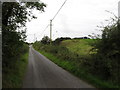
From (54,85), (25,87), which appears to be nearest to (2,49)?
(25,87)

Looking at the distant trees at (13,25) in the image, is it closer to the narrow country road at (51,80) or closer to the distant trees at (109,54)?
the narrow country road at (51,80)

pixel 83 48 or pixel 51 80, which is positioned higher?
pixel 83 48

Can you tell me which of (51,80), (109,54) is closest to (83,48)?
(109,54)

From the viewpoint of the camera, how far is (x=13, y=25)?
11.6m

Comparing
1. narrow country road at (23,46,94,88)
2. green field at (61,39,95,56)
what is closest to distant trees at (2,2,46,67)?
narrow country road at (23,46,94,88)

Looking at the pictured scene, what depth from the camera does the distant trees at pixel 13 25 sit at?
9039 mm

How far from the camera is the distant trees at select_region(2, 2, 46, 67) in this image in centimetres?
904

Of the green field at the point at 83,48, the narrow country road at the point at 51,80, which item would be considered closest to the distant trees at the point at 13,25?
the narrow country road at the point at 51,80

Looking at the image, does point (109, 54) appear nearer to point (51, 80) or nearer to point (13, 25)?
point (51, 80)

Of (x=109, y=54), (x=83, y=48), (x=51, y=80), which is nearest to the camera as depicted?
(x=51, y=80)

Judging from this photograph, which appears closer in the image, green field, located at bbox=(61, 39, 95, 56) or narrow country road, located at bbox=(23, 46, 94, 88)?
narrow country road, located at bbox=(23, 46, 94, 88)

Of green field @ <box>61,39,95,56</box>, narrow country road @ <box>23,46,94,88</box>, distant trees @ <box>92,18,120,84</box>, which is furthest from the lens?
green field @ <box>61,39,95,56</box>

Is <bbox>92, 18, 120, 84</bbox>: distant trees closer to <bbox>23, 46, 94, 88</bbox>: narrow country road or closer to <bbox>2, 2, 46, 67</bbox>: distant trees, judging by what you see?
<bbox>23, 46, 94, 88</bbox>: narrow country road

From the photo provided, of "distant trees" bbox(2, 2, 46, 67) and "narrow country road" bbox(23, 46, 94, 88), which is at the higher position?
"distant trees" bbox(2, 2, 46, 67)
